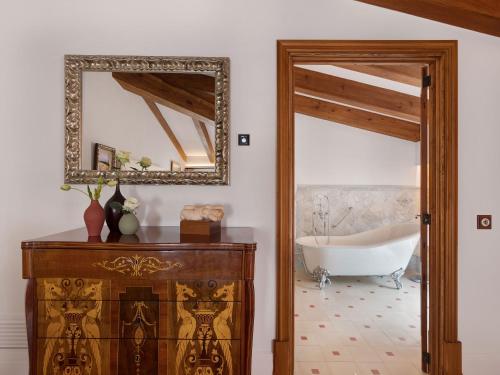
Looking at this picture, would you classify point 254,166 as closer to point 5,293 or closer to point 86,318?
point 86,318

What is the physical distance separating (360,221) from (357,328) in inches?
108

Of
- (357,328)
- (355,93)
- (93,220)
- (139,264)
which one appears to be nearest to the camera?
(139,264)

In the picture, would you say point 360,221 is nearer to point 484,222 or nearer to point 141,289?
point 484,222

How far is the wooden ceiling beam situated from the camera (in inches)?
82.4

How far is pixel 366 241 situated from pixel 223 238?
4.25 meters

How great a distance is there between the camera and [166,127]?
232 centimetres

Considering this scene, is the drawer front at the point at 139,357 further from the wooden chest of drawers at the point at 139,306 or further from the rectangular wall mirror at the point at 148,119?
the rectangular wall mirror at the point at 148,119

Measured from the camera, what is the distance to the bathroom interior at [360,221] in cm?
283

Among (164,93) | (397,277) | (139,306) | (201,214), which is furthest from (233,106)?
(397,277)

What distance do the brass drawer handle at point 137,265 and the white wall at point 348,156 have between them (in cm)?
442

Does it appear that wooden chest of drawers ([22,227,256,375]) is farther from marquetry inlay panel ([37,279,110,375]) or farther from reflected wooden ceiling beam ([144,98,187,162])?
reflected wooden ceiling beam ([144,98,187,162])

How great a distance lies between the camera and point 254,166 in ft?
7.57

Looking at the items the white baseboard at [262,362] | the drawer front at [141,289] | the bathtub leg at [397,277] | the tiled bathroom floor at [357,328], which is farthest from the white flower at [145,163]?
the bathtub leg at [397,277]

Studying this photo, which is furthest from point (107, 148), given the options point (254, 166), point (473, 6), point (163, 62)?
point (473, 6)
